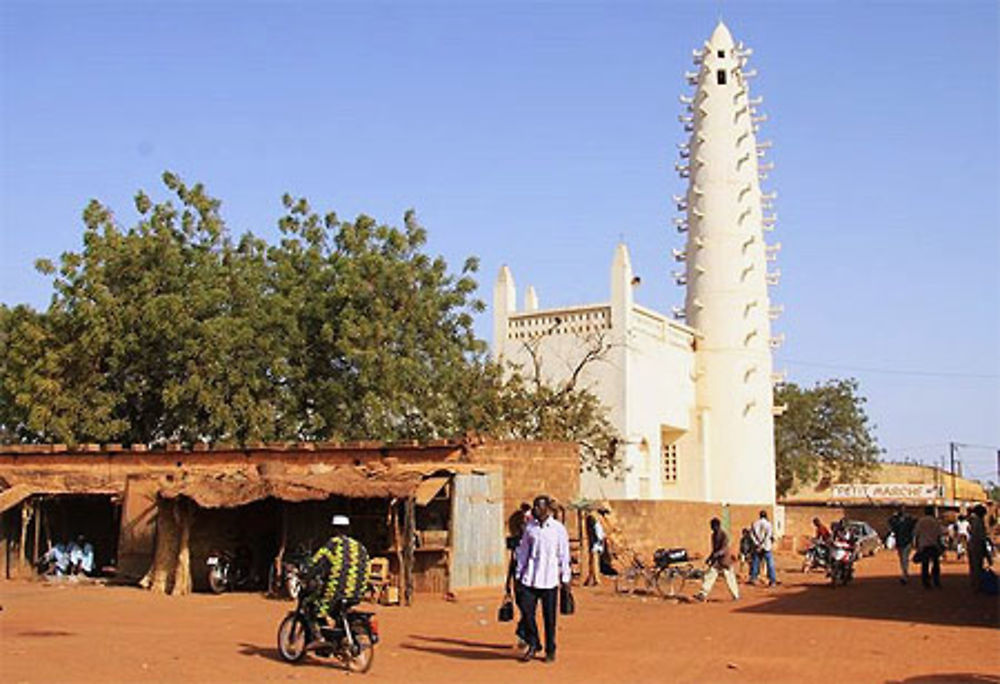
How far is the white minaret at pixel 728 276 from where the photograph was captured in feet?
121

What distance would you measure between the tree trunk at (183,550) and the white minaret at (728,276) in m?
19.0

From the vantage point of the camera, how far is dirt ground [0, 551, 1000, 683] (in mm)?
11633

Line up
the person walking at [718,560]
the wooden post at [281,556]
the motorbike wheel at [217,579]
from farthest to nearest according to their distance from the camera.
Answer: the motorbike wheel at [217,579] → the wooden post at [281,556] → the person walking at [718,560]

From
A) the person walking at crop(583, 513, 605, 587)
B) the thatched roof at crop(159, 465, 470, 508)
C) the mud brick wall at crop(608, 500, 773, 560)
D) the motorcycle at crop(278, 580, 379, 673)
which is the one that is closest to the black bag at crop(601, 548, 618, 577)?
the mud brick wall at crop(608, 500, 773, 560)

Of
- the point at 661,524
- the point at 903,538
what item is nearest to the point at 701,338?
the point at 661,524

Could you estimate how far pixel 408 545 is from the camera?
64.9ft

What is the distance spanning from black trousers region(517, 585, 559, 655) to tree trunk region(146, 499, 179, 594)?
1128 centimetres

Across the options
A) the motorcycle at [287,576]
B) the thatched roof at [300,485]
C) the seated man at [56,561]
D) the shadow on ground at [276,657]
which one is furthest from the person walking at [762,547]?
the seated man at [56,561]

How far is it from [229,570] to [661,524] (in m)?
11.5

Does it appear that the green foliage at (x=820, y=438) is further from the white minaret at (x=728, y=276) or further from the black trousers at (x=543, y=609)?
the black trousers at (x=543, y=609)

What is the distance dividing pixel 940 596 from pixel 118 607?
1374cm

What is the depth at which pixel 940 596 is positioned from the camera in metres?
20.2

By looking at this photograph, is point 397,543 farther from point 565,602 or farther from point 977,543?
point 977,543

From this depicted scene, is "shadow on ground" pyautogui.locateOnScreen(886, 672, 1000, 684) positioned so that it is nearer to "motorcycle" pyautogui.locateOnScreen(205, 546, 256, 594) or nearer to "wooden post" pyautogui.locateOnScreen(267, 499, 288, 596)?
"wooden post" pyautogui.locateOnScreen(267, 499, 288, 596)
